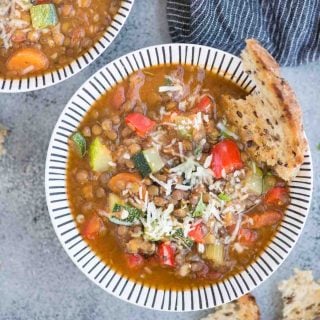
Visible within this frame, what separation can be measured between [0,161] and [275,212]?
191cm

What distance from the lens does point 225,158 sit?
153 inches

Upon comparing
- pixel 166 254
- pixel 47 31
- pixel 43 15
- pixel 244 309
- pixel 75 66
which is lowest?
pixel 244 309

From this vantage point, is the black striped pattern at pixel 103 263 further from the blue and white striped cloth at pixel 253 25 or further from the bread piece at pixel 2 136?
the bread piece at pixel 2 136

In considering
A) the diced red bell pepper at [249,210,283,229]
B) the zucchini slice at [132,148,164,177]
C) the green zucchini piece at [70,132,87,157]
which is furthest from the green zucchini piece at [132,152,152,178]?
the diced red bell pepper at [249,210,283,229]

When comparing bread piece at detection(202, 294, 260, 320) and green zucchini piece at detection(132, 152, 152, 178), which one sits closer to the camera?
green zucchini piece at detection(132, 152, 152, 178)

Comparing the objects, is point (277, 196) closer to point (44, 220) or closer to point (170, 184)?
point (170, 184)

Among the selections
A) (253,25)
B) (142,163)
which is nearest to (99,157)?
(142,163)

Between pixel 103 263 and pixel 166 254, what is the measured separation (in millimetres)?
411

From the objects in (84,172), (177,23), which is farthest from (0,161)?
(177,23)

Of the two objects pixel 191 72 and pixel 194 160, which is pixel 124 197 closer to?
pixel 194 160

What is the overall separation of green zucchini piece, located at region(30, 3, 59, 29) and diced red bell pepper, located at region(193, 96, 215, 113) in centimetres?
104

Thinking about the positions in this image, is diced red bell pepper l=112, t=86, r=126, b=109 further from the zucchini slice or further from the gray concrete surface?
the gray concrete surface

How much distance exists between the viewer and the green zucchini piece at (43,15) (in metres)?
3.95

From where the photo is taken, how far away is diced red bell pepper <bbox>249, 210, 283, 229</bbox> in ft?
12.9
